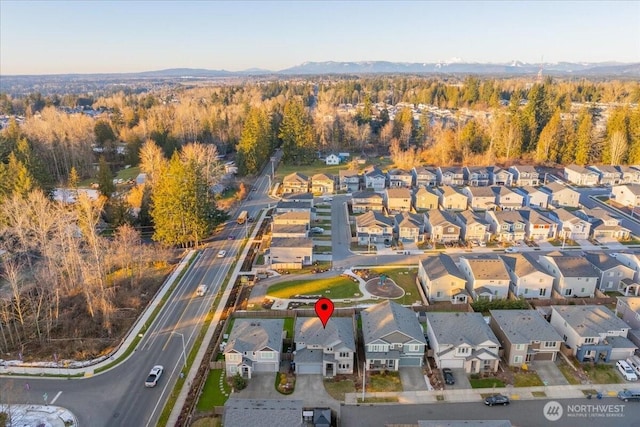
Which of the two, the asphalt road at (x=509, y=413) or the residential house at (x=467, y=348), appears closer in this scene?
the asphalt road at (x=509, y=413)

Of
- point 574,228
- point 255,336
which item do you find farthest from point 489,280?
point 255,336

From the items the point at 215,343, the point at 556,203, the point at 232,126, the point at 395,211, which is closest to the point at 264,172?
the point at 232,126

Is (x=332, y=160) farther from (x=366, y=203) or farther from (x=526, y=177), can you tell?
(x=526, y=177)

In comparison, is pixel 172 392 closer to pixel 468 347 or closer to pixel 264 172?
pixel 468 347

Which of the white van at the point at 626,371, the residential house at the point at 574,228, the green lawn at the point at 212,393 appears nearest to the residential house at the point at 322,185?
the residential house at the point at 574,228

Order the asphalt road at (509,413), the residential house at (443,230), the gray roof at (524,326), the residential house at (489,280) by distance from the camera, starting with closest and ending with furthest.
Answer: the asphalt road at (509,413), the gray roof at (524,326), the residential house at (489,280), the residential house at (443,230)

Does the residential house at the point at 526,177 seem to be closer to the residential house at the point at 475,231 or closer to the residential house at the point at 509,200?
the residential house at the point at 509,200
